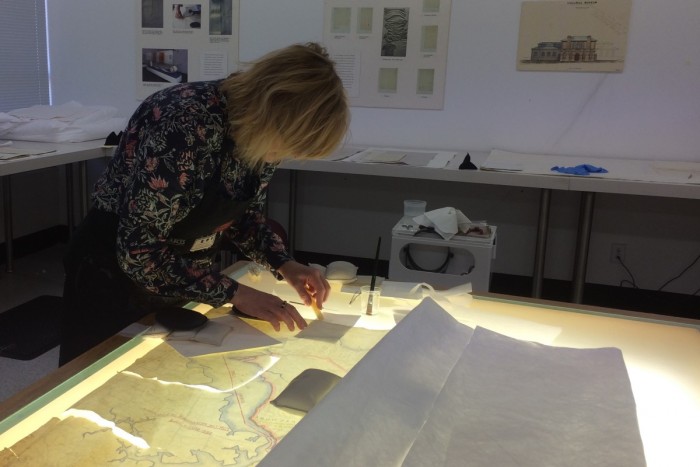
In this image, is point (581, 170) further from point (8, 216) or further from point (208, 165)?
point (8, 216)

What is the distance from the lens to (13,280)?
3486 mm

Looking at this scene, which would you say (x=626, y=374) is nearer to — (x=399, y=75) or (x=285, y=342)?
(x=285, y=342)

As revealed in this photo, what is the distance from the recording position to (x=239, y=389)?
3.02 ft

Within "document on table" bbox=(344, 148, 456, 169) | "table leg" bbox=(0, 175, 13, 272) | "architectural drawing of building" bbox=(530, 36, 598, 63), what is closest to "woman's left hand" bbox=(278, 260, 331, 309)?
"document on table" bbox=(344, 148, 456, 169)

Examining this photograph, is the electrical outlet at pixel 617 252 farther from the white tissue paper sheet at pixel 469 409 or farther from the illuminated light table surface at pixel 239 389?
the white tissue paper sheet at pixel 469 409

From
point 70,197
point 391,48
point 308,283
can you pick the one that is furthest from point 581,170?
point 70,197

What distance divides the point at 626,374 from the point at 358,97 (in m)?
2.90

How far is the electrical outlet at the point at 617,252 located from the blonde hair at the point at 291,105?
2650mm

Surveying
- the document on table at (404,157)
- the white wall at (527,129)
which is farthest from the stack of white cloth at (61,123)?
the document on table at (404,157)

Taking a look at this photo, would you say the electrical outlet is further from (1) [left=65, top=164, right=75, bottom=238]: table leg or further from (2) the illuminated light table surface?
(1) [left=65, top=164, right=75, bottom=238]: table leg

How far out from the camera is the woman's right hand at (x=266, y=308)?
1.14 metres

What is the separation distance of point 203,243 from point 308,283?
227 millimetres

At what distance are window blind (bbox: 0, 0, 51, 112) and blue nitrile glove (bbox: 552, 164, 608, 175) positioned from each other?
304 cm

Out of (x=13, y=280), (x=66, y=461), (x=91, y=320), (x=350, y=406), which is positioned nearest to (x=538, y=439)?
(x=350, y=406)
